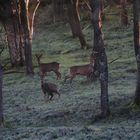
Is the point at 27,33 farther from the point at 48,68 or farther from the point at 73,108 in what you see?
the point at 73,108

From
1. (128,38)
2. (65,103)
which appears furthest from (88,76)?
(128,38)

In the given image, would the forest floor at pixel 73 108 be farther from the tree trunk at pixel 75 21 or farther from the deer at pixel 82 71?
the tree trunk at pixel 75 21

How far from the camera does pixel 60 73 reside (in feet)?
102

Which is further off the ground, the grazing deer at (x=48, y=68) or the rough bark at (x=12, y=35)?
the rough bark at (x=12, y=35)

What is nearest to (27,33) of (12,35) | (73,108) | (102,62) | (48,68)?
(48,68)

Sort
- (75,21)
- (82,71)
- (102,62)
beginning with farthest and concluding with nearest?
1. (75,21)
2. (82,71)
3. (102,62)

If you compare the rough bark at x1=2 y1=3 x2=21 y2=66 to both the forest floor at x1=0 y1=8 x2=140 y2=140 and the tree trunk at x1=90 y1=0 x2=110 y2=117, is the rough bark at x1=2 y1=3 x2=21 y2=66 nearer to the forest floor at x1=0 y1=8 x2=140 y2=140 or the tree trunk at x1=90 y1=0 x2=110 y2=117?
the forest floor at x1=0 y1=8 x2=140 y2=140

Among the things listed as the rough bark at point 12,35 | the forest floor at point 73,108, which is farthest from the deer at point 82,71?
the rough bark at point 12,35

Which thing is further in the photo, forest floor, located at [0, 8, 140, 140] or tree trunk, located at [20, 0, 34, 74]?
tree trunk, located at [20, 0, 34, 74]

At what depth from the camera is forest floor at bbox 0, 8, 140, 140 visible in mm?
16078

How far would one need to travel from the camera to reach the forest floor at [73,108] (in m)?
16.1

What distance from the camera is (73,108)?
65.9 feet

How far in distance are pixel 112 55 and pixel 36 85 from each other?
1046 cm

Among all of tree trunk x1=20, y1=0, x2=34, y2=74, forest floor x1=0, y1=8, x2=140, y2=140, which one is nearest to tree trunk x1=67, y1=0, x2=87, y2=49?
forest floor x1=0, y1=8, x2=140, y2=140
